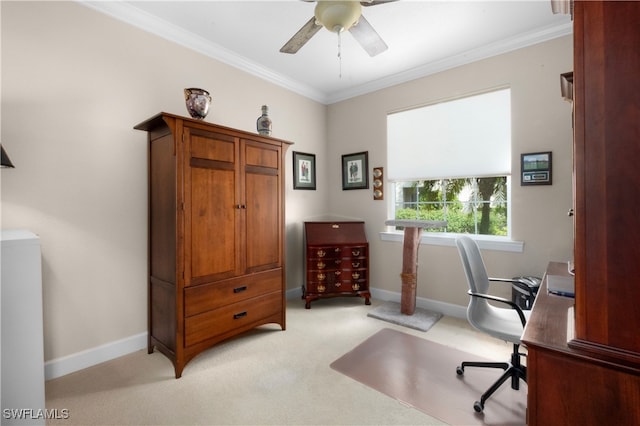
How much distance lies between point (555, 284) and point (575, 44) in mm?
1277

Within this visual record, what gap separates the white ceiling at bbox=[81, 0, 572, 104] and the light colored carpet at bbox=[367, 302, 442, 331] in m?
2.81

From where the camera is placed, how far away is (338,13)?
1685 mm

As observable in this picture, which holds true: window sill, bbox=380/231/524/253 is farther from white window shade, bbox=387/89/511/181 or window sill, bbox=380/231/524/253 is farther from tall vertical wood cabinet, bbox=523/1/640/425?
tall vertical wood cabinet, bbox=523/1/640/425

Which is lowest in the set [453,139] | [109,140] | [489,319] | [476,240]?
[489,319]

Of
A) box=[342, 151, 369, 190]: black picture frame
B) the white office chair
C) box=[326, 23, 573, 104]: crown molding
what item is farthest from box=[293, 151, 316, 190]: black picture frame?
the white office chair

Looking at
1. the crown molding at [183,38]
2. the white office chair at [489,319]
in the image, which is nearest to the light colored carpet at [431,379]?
the white office chair at [489,319]

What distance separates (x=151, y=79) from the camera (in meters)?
2.60

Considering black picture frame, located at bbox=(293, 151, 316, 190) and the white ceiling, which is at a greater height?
the white ceiling

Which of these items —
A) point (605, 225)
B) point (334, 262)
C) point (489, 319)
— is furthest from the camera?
point (334, 262)

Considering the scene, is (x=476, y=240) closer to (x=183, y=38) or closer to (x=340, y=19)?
(x=340, y=19)

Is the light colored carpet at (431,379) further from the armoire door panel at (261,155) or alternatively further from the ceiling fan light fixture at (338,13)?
the ceiling fan light fixture at (338,13)

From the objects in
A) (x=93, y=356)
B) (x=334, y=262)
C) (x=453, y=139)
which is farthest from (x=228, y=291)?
(x=453, y=139)

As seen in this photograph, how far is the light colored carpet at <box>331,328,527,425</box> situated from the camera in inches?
69.5

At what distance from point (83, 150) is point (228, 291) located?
1591mm
